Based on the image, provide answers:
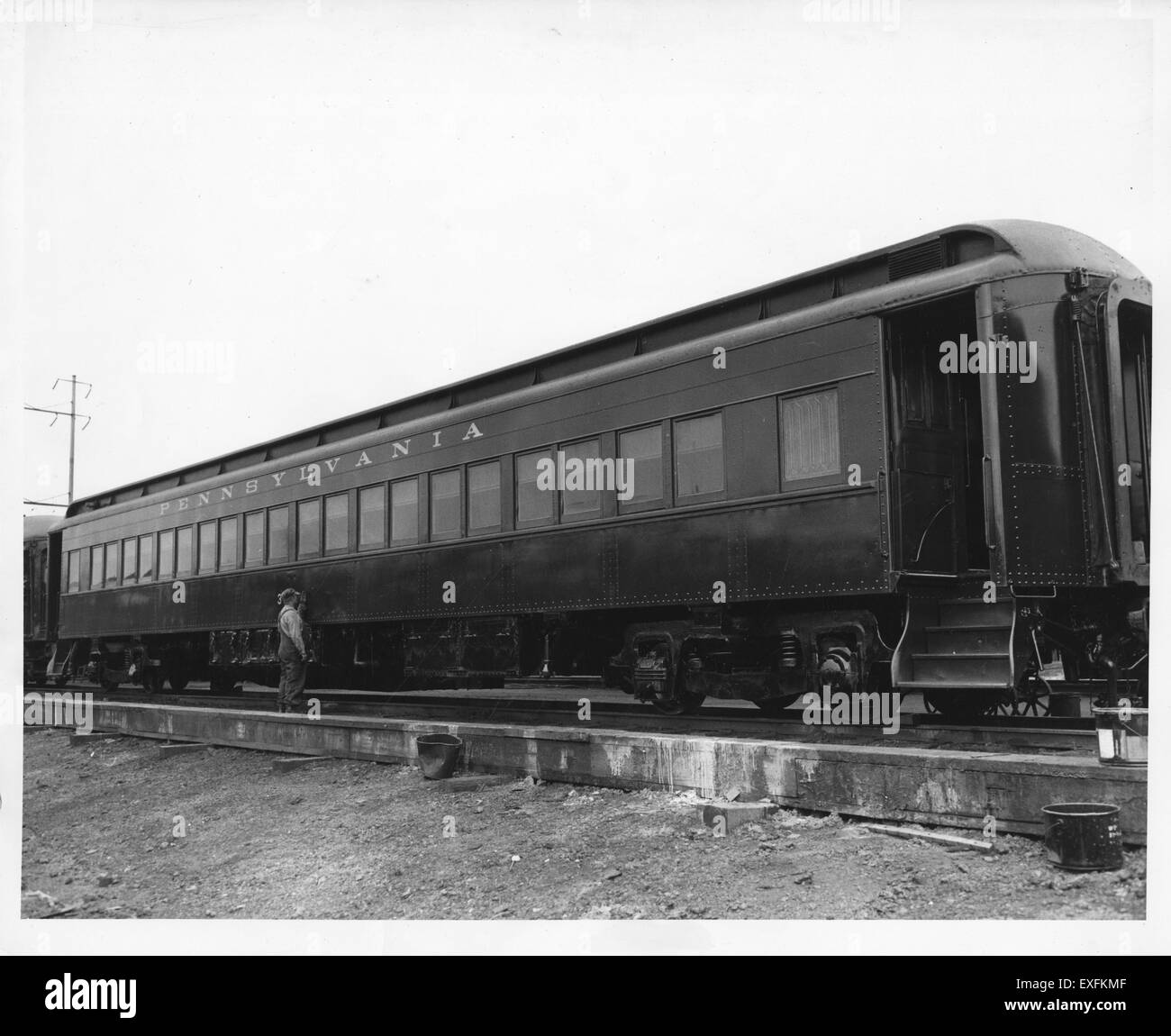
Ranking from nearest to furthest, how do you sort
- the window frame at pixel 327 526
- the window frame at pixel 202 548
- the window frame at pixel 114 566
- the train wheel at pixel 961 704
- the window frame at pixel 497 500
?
the train wheel at pixel 961 704
the window frame at pixel 497 500
the window frame at pixel 327 526
the window frame at pixel 202 548
the window frame at pixel 114 566

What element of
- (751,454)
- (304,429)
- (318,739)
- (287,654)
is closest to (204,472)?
(304,429)

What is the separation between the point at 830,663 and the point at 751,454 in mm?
Result: 1642

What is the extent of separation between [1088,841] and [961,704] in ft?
9.43

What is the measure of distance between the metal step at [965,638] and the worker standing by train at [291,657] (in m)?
7.60

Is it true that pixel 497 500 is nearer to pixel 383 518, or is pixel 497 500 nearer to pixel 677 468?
pixel 383 518

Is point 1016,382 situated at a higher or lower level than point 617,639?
higher

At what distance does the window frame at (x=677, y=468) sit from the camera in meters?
8.64

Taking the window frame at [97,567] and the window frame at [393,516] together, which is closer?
the window frame at [393,516]

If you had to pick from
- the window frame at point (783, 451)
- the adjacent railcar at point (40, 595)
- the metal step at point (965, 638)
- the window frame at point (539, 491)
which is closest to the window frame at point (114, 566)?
the adjacent railcar at point (40, 595)

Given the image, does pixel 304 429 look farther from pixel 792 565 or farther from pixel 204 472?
pixel 792 565

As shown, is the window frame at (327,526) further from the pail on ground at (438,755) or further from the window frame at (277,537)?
the pail on ground at (438,755)

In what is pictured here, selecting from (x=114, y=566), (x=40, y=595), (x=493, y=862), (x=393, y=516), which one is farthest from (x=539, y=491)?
(x=40, y=595)

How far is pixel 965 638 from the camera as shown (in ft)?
23.9

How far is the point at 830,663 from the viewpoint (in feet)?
26.9
